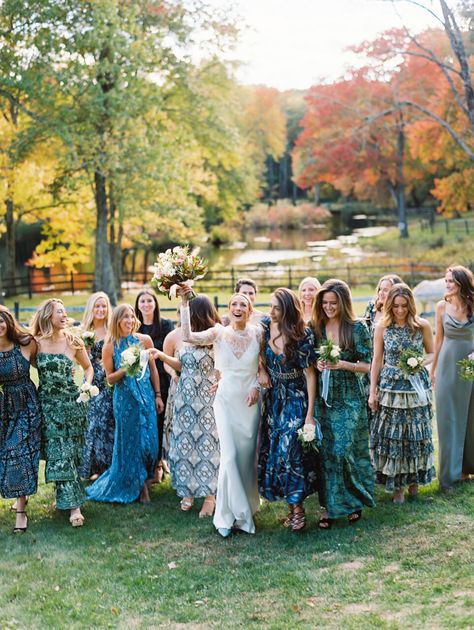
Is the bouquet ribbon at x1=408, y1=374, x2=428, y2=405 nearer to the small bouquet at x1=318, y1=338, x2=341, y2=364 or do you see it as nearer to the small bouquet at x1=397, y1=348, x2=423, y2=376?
the small bouquet at x1=397, y1=348, x2=423, y2=376

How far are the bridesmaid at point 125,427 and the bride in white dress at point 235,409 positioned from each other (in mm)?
1109

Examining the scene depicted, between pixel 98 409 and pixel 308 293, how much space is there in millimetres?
2540

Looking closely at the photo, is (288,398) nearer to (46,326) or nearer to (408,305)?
(408,305)

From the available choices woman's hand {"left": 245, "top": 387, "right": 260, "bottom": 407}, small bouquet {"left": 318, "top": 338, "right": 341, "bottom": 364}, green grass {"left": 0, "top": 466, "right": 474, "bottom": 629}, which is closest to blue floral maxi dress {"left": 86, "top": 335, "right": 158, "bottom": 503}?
green grass {"left": 0, "top": 466, "right": 474, "bottom": 629}

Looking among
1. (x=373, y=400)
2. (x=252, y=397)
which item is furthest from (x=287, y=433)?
(x=373, y=400)

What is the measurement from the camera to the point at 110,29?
2209cm

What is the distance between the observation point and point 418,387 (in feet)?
23.6

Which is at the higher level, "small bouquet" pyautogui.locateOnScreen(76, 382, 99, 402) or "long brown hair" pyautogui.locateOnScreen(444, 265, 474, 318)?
"long brown hair" pyautogui.locateOnScreen(444, 265, 474, 318)

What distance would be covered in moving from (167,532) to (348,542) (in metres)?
1.62

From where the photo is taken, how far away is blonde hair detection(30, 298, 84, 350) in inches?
279

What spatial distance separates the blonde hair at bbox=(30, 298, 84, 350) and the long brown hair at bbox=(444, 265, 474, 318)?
3.67 metres

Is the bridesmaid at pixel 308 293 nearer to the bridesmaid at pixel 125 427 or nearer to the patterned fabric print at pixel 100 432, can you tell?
the bridesmaid at pixel 125 427

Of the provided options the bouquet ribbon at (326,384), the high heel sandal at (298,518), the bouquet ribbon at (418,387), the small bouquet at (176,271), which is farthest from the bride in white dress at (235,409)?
the bouquet ribbon at (418,387)

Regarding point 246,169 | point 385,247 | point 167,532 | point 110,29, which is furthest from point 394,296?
point 246,169
